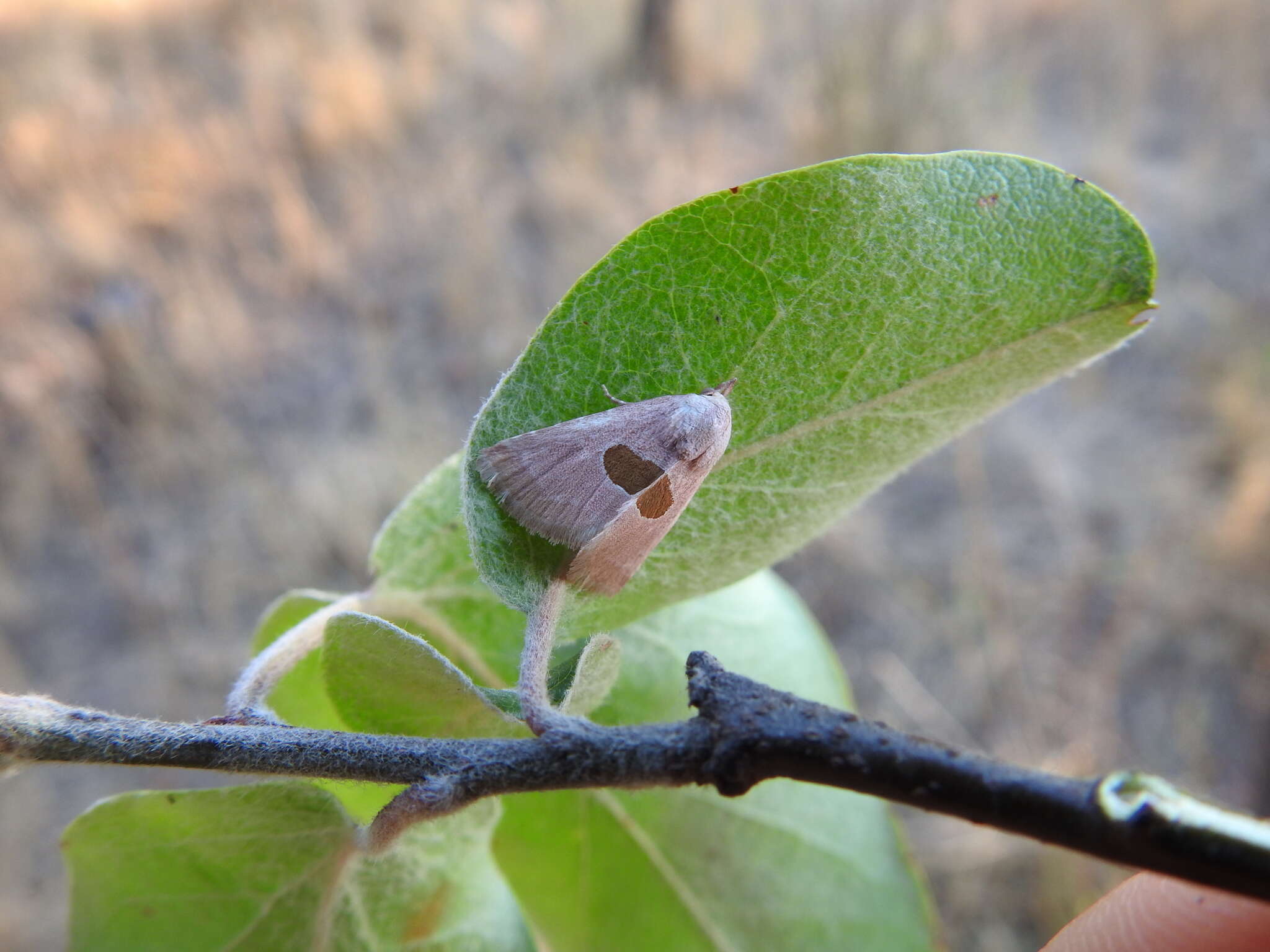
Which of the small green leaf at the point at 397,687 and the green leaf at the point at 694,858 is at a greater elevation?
the small green leaf at the point at 397,687

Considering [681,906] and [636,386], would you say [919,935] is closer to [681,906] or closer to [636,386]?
[681,906]

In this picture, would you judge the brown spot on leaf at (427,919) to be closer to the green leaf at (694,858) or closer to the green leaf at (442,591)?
the green leaf at (694,858)

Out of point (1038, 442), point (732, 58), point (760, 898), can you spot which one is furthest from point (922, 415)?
point (732, 58)

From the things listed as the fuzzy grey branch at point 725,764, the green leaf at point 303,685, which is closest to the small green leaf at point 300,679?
the green leaf at point 303,685

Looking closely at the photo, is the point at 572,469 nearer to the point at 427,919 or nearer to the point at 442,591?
the point at 442,591

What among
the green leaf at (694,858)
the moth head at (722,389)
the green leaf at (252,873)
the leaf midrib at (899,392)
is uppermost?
the moth head at (722,389)

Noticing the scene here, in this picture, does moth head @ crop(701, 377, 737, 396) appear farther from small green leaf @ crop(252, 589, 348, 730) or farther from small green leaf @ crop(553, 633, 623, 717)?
small green leaf @ crop(252, 589, 348, 730)

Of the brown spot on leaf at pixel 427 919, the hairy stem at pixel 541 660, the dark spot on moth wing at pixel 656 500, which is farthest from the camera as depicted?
the brown spot on leaf at pixel 427 919

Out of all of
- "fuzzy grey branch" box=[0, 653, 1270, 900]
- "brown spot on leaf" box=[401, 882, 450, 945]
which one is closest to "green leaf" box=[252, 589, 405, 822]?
"brown spot on leaf" box=[401, 882, 450, 945]
